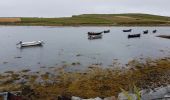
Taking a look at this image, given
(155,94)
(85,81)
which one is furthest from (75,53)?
(155,94)

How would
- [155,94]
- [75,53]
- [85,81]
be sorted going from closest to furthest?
[155,94]
[85,81]
[75,53]

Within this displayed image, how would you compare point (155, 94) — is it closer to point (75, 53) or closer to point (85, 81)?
point (85, 81)

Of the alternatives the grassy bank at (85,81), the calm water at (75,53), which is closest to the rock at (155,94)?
the grassy bank at (85,81)

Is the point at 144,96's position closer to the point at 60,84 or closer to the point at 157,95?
the point at 157,95

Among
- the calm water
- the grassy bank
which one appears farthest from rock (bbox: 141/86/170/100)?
the calm water

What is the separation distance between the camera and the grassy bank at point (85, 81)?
26.8 metres

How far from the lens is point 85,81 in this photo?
31.7 m

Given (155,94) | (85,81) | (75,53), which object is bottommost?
(75,53)

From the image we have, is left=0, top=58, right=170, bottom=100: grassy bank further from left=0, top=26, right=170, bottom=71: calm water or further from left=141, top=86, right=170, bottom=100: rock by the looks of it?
left=0, top=26, right=170, bottom=71: calm water

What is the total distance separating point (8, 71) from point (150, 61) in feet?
71.7

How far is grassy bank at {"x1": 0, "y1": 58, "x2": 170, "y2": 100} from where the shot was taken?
26.8 meters

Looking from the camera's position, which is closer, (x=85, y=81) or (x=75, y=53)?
(x=85, y=81)

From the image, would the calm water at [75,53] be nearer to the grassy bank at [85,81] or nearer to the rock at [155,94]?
the grassy bank at [85,81]

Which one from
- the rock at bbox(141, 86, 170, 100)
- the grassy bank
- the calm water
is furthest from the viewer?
the calm water
